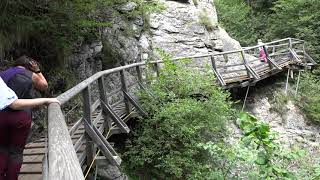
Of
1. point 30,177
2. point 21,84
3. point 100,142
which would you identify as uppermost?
point 21,84

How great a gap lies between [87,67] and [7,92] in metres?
8.54

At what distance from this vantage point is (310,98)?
1545cm

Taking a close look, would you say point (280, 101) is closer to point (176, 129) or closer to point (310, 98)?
point (310, 98)

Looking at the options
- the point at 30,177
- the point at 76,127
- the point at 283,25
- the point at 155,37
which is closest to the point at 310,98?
the point at 155,37

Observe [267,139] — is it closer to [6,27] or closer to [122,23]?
[6,27]

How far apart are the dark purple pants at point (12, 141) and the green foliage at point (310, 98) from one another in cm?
1332

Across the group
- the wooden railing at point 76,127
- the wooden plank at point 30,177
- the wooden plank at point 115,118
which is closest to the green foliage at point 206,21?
the wooden railing at point 76,127

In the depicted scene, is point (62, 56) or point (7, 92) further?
point (62, 56)

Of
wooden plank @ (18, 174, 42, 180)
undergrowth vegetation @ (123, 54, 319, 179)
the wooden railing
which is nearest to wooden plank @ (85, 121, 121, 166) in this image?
the wooden railing

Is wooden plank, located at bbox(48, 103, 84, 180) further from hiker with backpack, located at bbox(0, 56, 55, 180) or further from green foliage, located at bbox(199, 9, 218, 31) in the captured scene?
green foliage, located at bbox(199, 9, 218, 31)

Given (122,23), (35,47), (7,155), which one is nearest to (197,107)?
(35,47)

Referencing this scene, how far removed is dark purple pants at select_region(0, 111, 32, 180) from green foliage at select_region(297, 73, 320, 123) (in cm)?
1332

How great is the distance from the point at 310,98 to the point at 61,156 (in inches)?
591

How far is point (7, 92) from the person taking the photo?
296cm
